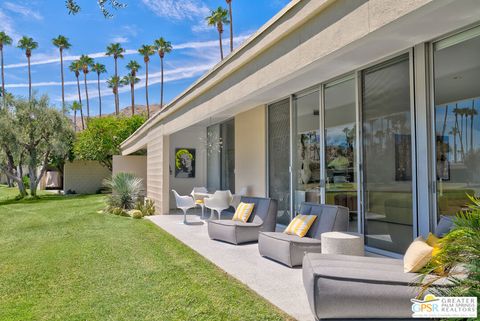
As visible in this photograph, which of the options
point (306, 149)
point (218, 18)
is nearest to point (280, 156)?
point (306, 149)

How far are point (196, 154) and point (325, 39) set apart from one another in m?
10.3

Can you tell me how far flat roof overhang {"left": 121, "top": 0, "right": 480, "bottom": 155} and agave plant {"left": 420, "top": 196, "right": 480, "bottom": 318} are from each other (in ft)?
5.48

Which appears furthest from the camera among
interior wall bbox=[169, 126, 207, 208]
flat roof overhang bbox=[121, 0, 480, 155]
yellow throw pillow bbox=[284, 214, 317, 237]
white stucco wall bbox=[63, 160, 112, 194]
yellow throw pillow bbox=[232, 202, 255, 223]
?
white stucco wall bbox=[63, 160, 112, 194]

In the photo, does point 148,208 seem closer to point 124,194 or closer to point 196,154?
point 124,194

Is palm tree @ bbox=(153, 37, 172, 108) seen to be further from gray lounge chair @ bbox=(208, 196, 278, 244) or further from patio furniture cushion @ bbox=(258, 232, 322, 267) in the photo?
patio furniture cushion @ bbox=(258, 232, 322, 267)

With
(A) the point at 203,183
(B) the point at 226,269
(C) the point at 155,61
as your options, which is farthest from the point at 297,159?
(C) the point at 155,61

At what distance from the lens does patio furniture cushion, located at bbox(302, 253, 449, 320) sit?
122 inches

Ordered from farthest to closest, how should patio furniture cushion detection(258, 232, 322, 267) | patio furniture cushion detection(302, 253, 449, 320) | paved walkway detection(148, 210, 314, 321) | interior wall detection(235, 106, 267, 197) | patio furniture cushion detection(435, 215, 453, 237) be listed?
interior wall detection(235, 106, 267, 197), patio furniture cushion detection(258, 232, 322, 267), paved walkway detection(148, 210, 314, 321), patio furniture cushion detection(435, 215, 453, 237), patio furniture cushion detection(302, 253, 449, 320)

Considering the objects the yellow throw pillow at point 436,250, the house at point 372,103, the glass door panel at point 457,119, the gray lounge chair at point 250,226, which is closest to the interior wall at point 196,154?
the house at point 372,103

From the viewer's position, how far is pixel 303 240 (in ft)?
17.4

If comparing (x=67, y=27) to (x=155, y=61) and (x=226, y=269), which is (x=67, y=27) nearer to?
(x=226, y=269)

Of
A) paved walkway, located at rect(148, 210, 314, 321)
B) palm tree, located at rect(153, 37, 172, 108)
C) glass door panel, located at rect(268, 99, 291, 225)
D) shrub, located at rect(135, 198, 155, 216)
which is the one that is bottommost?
paved walkway, located at rect(148, 210, 314, 321)

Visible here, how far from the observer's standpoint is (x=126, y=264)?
18.8 ft

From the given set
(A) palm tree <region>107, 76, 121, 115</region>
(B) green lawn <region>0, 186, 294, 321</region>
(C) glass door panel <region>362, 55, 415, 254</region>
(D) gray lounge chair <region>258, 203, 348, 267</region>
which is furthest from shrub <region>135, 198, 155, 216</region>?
(A) palm tree <region>107, 76, 121, 115</region>
